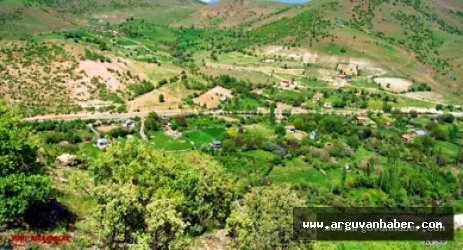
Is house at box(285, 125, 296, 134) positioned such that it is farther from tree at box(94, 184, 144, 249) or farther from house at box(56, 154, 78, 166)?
tree at box(94, 184, 144, 249)

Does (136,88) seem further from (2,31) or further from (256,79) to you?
(2,31)

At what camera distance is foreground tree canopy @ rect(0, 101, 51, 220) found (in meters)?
31.5

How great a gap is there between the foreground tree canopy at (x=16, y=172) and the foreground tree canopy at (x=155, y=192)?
476 centimetres

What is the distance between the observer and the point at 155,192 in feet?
136

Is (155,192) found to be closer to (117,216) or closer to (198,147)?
(117,216)

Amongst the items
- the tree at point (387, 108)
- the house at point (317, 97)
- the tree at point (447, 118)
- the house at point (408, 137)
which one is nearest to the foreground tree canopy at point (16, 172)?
the house at point (408, 137)

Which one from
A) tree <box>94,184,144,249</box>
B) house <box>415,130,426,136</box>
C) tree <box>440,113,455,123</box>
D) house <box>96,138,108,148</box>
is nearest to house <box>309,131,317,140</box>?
house <box>415,130,426,136</box>

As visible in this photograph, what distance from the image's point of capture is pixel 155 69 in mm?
168500

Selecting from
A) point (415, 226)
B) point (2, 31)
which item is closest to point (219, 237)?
point (415, 226)

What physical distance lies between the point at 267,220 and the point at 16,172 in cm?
1953

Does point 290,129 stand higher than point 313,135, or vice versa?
point 313,135

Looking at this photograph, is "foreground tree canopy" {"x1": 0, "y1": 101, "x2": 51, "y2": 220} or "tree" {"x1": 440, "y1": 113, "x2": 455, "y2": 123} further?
"tree" {"x1": 440, "y1": 113, "x2": 455, "y2": 123}

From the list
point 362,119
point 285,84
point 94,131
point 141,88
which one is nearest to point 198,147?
point 94,131

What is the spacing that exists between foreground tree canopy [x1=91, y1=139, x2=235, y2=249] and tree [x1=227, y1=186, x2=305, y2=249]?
4707mm
